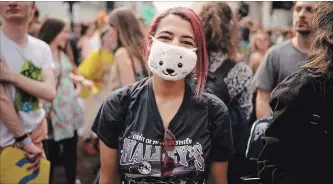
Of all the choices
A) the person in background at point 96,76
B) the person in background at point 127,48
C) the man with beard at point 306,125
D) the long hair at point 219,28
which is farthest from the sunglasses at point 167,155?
the person in background at point 96,76

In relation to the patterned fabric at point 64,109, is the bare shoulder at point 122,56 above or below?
above

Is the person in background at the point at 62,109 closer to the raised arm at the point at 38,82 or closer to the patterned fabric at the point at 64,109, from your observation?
the patterned fabric at the point at 64,109

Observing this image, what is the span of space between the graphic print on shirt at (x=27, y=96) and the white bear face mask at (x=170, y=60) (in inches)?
44.6

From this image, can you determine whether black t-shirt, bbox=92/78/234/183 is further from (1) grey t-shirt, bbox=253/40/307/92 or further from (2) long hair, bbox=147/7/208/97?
(1) grey t-shirt, bbox=253/40/307/92

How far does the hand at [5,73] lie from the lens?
2846 millimetres

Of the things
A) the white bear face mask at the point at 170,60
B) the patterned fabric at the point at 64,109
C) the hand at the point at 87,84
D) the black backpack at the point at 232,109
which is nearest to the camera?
the white bear face mask at the point at 170,60

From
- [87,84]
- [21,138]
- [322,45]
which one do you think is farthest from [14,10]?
[87,84]

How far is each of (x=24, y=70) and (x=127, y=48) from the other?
1.33 metres

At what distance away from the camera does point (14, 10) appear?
297 cm

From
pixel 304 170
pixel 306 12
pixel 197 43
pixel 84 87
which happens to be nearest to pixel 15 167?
pixel 197 43

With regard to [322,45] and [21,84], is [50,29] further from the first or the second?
[322,45]

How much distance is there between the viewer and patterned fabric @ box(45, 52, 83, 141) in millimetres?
4578

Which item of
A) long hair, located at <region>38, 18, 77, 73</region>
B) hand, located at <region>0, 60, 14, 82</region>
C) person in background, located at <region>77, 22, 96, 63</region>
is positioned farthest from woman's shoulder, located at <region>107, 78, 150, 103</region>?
person in background, located at <region>77, 22, 96, 63</region>

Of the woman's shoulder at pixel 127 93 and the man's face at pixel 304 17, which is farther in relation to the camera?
the man's face at pixel 304 17
